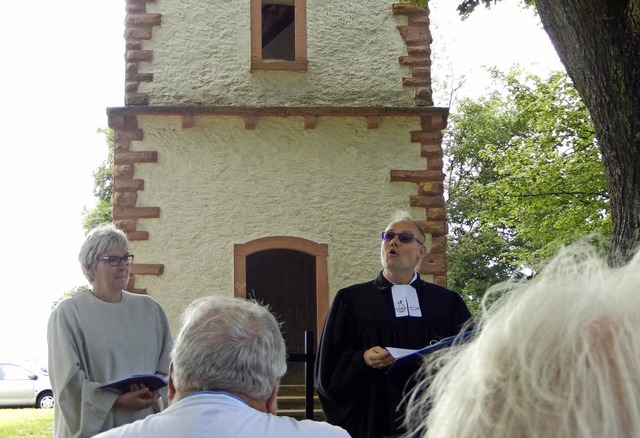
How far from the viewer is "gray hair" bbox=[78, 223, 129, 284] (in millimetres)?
4582

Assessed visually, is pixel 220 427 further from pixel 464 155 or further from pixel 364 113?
pixel 464 155

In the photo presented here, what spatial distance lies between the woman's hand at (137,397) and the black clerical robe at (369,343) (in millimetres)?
918

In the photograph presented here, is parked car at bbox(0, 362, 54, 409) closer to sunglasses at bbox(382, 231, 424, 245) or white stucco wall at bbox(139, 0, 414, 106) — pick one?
white stucco wall at bbox(139, 0, 414, 106)

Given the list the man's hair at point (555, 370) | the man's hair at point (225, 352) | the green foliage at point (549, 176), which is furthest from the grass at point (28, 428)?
the man's hair at point (555, 370)

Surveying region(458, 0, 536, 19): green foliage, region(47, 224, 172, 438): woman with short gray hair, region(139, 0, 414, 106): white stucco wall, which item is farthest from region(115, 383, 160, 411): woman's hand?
region(139, 0, 414, 106): white stucco wall

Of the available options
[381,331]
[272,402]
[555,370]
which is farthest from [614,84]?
[555,370]

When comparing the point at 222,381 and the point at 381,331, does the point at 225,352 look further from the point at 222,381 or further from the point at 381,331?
the point at 381,331

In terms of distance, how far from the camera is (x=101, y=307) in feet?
14.8

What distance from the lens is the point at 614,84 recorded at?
5.46 meters

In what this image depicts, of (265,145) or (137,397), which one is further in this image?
(265,145)

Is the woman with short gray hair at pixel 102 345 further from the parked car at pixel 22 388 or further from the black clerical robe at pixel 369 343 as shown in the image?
the parked car at pixel 22 388

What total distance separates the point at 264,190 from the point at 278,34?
5.50m

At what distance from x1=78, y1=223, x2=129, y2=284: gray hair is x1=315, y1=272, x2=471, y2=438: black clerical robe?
1208 mm

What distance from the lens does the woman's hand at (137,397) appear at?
4312 mm
